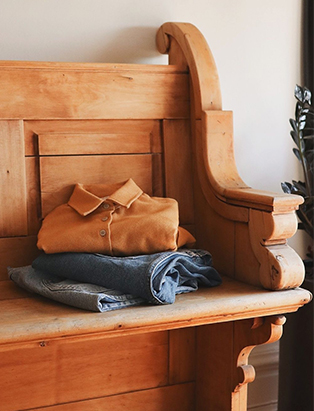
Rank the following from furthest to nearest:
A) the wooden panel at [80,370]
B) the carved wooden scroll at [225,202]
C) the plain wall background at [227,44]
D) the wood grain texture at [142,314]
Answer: the plain wall background at [227,44]
the wooden panel at [80,370]
the carved wooden scroll at [225,202]
the wood grain texture at [142,314]

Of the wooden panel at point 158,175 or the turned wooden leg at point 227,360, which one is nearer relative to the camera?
the turned wooden leg at point 227,360

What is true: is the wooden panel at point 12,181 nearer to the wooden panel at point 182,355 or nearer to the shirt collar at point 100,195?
the shirt collar at point 100,195

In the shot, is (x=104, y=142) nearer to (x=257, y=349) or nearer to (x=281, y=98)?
(x=281, y=98)

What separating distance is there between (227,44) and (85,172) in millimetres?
596

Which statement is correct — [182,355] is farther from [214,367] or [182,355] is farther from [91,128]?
[91,128]

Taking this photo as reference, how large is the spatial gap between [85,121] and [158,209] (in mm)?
293

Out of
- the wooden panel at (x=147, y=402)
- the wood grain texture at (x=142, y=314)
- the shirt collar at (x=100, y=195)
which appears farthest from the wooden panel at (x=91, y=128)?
the wooden panel at (x=147, y=402)

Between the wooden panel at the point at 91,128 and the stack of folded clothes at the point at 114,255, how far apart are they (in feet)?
0.47

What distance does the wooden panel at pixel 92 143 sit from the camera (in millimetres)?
1252

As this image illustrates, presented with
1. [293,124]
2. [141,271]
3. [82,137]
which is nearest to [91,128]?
[82,137]

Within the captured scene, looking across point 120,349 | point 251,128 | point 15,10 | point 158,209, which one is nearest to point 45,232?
point 158,209

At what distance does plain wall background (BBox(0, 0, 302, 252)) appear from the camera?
Answer: 139cm

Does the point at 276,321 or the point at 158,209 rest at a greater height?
the point at 158,209

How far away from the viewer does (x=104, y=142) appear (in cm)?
129
